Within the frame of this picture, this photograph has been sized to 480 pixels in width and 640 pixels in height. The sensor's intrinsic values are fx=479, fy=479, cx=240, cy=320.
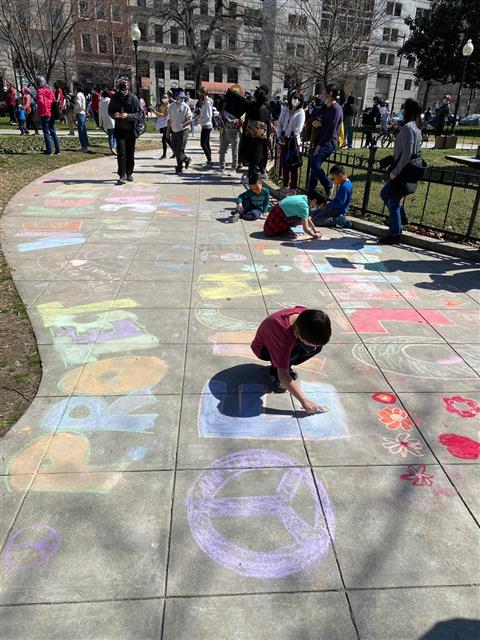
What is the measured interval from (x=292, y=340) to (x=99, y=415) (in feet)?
4.53

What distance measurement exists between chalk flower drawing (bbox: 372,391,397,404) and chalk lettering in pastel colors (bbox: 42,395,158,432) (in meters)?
1.58

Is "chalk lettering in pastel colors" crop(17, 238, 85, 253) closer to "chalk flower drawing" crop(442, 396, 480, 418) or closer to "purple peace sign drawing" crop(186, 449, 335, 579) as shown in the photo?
"purple peace sign drawing" crop(186, 449, 335, 579)

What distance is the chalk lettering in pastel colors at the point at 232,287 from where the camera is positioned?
516 cm

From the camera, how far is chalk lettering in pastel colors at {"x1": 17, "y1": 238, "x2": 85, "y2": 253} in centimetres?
644

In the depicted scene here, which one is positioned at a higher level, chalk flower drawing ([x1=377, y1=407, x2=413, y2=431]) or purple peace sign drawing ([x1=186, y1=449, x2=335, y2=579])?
chalk flower drawing ([x1=377, y1=407, x2=413, y2=431])

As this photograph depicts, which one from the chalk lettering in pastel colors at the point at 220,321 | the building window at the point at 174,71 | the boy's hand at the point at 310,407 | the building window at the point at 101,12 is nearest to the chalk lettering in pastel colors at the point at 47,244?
the chalk lettering in pastel colors at the point at 220,321

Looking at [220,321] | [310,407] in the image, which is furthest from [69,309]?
[310,407]

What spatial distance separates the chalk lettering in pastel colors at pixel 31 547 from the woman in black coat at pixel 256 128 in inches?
327

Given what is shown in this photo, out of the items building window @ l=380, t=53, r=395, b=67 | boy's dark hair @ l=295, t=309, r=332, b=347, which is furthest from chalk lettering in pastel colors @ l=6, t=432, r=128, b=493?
building window @ l=380, t=53, r=395, b=67

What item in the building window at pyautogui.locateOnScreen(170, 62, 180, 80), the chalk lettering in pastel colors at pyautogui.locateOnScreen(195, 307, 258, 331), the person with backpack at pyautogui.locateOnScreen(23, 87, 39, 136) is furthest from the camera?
the building window at pyautogui.locateOnScreen(170, 62, 180, 80)

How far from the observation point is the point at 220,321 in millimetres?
4570

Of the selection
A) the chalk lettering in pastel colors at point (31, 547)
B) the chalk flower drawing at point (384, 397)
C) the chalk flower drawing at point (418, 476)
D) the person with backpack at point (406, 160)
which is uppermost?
the person with backpack at point (406, 160)

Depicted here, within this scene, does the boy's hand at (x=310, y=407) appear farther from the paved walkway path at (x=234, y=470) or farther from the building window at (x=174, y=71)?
the building window at (x=174, y=71)

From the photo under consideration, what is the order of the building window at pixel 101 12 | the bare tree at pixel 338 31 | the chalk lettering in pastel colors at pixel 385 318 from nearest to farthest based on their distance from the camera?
the chalk lettering in pastel colors at pixel 385 318
the bare tree at pixel 338 31
the building window at pixel 101 12
